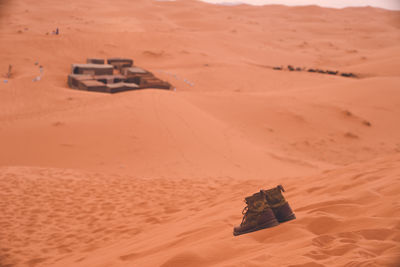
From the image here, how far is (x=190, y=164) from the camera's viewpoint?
6.95 m

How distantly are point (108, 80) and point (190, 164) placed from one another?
28.5 feet

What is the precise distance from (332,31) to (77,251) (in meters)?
39.7

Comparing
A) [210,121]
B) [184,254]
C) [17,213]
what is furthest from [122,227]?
[210,121]

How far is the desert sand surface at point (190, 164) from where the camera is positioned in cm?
248

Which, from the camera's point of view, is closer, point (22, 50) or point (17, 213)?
point (17, 213)

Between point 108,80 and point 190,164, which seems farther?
point 108,80

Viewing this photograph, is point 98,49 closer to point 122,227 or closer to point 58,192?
point 58,192

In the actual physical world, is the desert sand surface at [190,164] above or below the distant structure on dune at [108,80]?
below

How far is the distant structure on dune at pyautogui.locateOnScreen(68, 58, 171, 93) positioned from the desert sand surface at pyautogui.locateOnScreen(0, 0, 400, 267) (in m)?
0.84

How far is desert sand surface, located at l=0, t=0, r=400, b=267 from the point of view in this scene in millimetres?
2480

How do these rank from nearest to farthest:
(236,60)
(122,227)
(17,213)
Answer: (122,227)
(17,213)
(236,60)

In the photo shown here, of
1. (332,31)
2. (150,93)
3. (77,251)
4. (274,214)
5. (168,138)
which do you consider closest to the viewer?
(274,214)

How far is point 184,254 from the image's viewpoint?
A: 241 centimetres

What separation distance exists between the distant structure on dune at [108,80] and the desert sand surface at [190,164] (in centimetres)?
84
